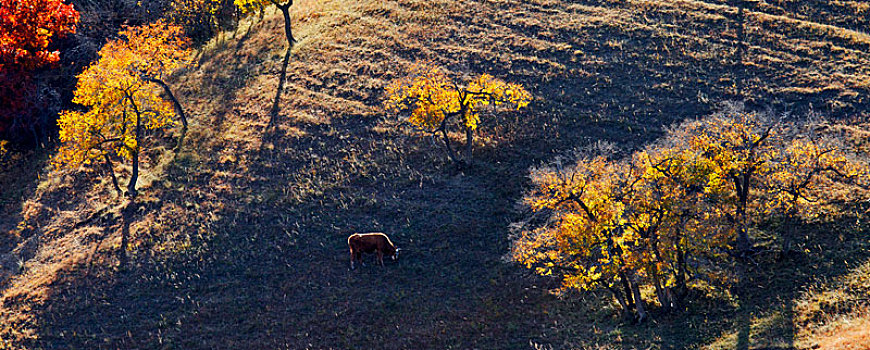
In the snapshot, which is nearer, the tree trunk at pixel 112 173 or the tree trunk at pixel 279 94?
the tree trunk at pixel 112 173

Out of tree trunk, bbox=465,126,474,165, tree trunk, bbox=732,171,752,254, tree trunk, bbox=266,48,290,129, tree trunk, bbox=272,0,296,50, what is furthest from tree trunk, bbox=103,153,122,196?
tree trunk, bbox=732,171,752,254

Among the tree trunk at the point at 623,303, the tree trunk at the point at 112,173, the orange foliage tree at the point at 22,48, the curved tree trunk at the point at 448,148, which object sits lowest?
the tree trunk at the point at 623,303

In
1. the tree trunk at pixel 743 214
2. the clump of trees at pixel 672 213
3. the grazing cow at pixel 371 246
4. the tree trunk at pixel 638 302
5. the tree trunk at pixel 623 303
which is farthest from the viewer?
the grazing cow at pixel 371 246

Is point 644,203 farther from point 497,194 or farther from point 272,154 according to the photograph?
point 272,154

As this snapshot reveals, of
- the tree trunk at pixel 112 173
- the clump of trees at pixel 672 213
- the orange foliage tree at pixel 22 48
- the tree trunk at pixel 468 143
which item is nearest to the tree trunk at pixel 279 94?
the tree trunk at pixel 112 173

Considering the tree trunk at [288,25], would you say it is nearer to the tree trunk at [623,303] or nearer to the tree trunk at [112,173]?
the tree trunk at [112,173]

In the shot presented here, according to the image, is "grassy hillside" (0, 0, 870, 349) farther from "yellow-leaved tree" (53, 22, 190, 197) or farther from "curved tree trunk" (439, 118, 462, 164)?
"yellow-leaved tree" (53, 22, 190, 197)

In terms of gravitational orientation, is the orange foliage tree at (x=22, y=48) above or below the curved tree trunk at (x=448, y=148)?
above
